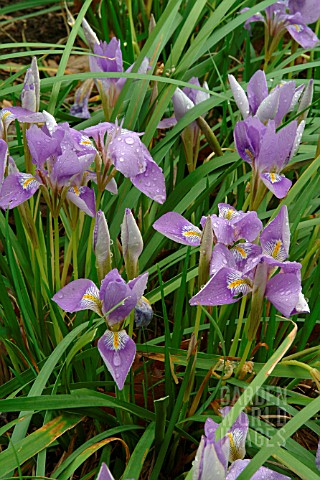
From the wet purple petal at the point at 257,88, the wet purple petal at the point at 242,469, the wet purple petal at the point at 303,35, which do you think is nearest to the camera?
the wet purple petal at the point at 242,469

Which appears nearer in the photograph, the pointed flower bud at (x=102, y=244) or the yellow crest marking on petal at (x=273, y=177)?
the pointed flower bud at (x=102, y=244)

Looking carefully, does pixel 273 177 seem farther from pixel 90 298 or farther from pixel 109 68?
pixel 109 68

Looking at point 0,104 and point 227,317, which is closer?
point 227,317

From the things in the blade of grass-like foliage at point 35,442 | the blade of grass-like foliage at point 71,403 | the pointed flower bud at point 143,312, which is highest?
the pointed flower bud at point 143,312

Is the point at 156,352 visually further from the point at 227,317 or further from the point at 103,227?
the point at 103,227

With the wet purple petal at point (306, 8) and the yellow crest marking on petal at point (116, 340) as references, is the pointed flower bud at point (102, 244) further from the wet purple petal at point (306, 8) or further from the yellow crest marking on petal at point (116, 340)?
the wet purple petal at point (306, 8)

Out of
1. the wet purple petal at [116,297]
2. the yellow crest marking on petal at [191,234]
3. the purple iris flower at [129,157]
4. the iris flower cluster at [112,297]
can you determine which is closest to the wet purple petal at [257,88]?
the purple iris flower at [129,157]

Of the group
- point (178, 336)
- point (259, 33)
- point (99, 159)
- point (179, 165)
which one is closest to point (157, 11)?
point (259, 33)
